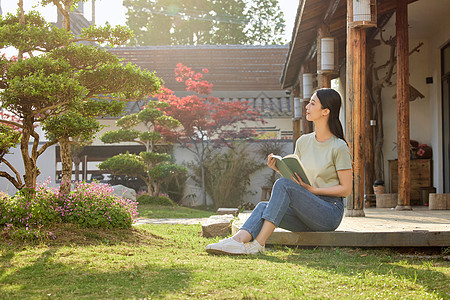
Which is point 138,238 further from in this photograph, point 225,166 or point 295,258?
point 225,166

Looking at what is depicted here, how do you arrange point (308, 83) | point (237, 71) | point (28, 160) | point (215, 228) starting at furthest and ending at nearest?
point (237, 71), point (308, 83), point (215, 228), point (28, 160)

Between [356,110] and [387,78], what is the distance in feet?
12.9

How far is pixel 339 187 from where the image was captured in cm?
375

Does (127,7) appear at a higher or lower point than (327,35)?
higher

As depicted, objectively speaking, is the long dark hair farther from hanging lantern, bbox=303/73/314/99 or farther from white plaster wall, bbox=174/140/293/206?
white plaster wall, bbox=174/140/293/206

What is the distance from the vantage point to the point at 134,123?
40.9ft

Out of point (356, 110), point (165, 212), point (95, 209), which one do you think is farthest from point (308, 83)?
point (95, 209)

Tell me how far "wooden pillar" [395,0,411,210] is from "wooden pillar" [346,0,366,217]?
1.43 metres

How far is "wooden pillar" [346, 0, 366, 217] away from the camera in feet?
19.3

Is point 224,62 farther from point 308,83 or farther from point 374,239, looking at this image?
point 374,239

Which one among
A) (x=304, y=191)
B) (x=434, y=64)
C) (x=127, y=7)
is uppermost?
(x=127, y=7)

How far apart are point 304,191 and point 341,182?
0.93 ft

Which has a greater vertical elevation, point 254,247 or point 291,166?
point 291,166

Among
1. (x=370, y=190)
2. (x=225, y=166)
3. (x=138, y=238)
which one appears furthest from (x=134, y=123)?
(x=138, y=238)
